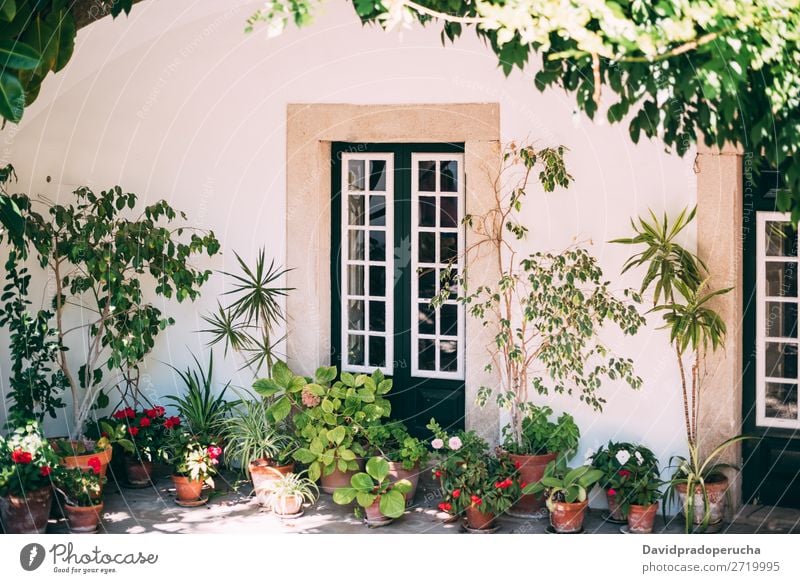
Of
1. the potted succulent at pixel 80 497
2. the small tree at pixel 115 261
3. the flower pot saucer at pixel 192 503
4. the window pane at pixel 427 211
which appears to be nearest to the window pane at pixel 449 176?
the window pane at pixel 427 211

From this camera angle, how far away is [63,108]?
8.63 meters

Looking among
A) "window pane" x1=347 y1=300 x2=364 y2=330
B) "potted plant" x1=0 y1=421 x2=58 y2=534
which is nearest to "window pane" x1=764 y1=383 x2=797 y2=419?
"window pane" x1=347 y1=300 x2=364 y2=330

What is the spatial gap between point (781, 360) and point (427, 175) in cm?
Result: 287

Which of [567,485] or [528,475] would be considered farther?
[528,475]

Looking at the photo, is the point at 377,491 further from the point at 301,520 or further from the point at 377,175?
the point at 377,175

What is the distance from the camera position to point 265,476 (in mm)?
7477

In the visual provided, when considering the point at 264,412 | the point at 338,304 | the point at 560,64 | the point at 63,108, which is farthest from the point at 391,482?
the point at 63,108

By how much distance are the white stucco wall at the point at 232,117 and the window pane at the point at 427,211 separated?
0.77 metres

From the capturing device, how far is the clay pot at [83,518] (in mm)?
6910

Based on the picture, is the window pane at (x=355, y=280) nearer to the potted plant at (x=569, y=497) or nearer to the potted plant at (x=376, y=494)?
the potted plant at (x=376, y=494)

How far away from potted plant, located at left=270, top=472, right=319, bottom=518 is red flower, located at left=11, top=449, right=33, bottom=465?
1611mm

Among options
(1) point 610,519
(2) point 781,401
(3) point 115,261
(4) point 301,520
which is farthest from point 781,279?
(3) point 115,261
